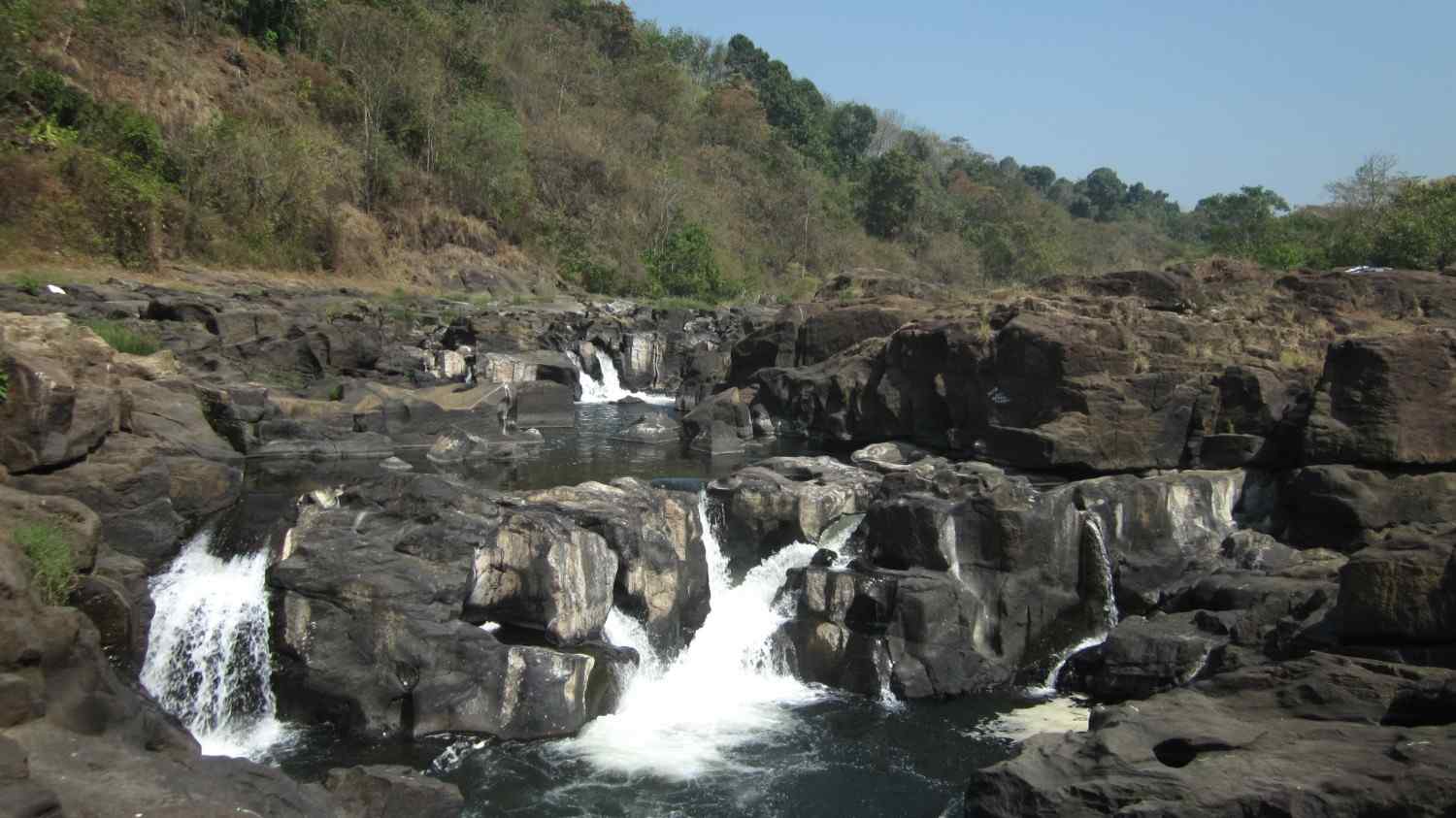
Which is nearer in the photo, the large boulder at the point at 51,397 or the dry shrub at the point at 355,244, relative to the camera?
the large boulder at the point at 51,397

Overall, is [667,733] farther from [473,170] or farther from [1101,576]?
[473,170]

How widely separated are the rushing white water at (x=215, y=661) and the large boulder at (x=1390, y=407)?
1410 centimetres

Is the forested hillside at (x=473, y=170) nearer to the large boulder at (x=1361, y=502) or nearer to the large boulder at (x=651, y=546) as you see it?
the large boulder at (x=1361, y=502)

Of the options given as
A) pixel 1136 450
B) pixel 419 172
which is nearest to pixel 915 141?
pixel 419 172

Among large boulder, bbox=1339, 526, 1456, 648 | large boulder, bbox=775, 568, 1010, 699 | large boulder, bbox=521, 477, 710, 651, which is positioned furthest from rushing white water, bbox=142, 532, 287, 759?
large boulder, bbox=1339, 526, 1456, 648

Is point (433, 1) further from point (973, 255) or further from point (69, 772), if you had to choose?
point (69, 772)

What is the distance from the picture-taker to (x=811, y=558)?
47.8 ft

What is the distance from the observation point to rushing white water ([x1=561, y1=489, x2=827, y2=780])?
10.8m

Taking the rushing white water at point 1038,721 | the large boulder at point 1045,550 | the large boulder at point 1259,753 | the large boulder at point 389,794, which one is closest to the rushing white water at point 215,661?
the large boulder at point 389,794

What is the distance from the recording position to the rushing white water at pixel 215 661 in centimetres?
1060

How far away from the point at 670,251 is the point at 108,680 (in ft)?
134

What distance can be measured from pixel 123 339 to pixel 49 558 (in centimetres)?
1098

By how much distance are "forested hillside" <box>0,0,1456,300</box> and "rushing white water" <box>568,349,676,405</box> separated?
32.7 ft

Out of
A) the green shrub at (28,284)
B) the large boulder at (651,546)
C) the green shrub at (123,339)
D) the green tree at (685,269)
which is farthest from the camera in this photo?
the green tree at (685,269)
